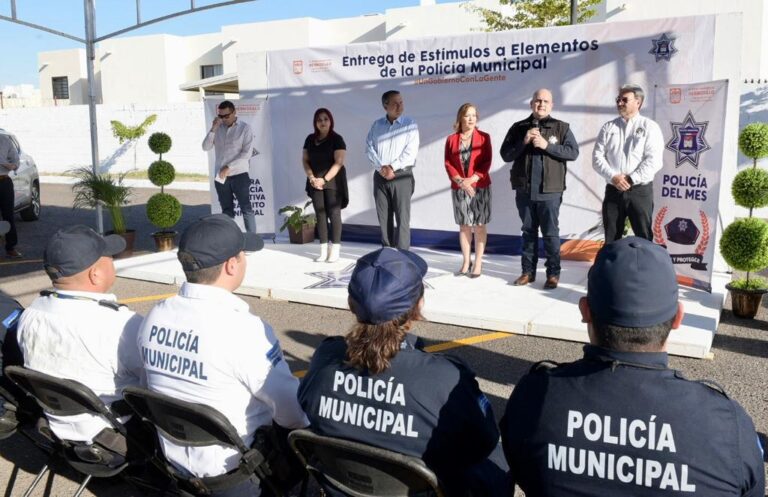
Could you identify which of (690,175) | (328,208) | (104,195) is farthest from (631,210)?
(104,195)

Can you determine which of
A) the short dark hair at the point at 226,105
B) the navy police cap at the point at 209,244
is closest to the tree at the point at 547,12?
the short dark hair at the point at 226,105

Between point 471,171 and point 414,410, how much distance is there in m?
5.61

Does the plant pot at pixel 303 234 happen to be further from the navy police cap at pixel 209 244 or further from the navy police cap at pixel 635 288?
the navy police cap at pixel 635 288

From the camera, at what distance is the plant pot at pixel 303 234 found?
10039 millimetres

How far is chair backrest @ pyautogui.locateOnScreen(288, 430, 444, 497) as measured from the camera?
2.02m

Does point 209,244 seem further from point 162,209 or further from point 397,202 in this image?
point 162,209

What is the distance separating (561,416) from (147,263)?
25.8 feet

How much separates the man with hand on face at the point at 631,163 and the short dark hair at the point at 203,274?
4.62 metres

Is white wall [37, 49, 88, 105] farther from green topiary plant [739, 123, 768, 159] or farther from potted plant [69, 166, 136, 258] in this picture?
green topiary plant [739, 123, 768, 159]

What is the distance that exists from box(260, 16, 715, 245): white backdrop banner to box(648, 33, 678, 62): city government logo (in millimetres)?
10

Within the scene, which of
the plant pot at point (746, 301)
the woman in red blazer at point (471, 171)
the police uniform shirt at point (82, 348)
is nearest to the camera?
the police uniform shirt at point (82, 348)

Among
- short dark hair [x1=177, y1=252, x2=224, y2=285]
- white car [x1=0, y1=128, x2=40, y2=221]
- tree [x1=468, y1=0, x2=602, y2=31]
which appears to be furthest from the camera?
tree [x1=468, y1=0, x2=602, y2=31]

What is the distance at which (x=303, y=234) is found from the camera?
10.0m

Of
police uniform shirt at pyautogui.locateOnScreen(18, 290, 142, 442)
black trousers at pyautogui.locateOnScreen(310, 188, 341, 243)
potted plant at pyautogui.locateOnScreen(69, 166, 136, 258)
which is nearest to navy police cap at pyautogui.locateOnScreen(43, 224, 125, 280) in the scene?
police uniform shirt at pyautogui.locateOnScreen(18, 290, 142, 442)
